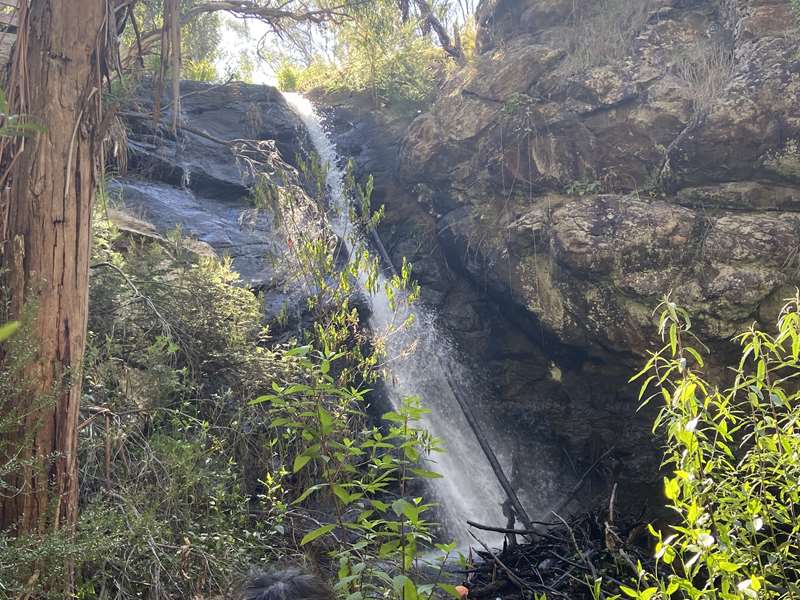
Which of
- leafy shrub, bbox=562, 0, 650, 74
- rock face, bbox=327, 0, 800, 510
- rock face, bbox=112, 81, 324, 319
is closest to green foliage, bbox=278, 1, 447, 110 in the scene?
rock face, bbox=112, 81, 324, 319

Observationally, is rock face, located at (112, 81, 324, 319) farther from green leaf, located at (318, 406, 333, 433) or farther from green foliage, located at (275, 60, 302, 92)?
green leaf, located at (318, 406, 333, 433)

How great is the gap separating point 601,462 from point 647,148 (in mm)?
4113

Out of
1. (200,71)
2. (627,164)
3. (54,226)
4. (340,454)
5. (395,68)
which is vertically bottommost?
(340,454)

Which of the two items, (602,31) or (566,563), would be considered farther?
(602,31)

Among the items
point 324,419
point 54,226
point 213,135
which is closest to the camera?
point 324,419

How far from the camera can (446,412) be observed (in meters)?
8.86

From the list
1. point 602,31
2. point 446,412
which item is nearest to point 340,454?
point 446,412

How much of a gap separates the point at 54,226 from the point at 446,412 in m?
6.12

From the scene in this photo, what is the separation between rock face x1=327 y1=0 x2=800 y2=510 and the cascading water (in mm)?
438

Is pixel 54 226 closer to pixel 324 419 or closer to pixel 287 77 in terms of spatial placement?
pixel 324 419

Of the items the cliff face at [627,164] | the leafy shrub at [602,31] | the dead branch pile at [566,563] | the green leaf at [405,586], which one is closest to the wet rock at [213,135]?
the cliff face at [627,164]

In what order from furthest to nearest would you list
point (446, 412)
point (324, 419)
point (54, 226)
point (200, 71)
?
point (200, 71), point (446, 412), point (54, 226), point (324, 419)

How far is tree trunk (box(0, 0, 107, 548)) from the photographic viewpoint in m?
3.32

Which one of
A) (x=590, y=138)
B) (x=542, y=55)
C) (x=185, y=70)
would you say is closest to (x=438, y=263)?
(x=590, y=138)
